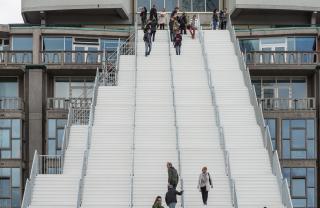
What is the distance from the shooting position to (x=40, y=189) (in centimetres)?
4388

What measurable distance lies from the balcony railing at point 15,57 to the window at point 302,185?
52.1 feet

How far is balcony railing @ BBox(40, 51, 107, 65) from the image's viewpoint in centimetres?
6569

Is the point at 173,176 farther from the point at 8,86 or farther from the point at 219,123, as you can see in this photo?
the point at 8,86

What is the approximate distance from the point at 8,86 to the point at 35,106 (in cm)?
310

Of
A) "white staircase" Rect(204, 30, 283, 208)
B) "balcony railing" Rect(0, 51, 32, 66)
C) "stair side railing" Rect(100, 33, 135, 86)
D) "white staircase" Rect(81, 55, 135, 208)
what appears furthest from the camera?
"balcony railing" Rect(0, 51, 32, 66)

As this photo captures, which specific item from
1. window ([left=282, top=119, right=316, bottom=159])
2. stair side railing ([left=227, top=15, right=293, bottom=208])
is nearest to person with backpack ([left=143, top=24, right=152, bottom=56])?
stair side railing ([left=227, top=15, right=293, bottom=208])

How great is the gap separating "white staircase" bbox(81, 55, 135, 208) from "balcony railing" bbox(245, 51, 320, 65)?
12.2m

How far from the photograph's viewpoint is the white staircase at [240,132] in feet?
142

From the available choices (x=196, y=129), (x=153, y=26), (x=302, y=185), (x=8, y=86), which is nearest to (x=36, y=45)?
(x=8, y=86)

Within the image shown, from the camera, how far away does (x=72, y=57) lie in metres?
66.2

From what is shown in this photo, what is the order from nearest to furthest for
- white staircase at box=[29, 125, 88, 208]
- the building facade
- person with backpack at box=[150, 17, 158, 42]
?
white staircase at box=[29, 125, 88, 208]
person with backpack at box=[150, 17, 158, 42]
the building facade

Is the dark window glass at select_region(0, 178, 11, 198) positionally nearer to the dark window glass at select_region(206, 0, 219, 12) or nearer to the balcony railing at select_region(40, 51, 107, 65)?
the balcony railing at select_region(40, 51, 107, 65)

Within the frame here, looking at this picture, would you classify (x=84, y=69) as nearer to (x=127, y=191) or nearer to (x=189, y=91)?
(x=189, y=91)

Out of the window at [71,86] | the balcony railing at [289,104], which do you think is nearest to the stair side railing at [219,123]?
the balcony railing at [289,104]
